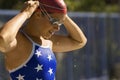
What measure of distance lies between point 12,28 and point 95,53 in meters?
9.78

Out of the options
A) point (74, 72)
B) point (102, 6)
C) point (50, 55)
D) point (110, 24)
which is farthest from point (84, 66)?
point (50, 55)

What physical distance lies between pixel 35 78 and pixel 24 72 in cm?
10

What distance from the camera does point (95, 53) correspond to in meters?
13.5

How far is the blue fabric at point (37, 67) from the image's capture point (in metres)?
4.11

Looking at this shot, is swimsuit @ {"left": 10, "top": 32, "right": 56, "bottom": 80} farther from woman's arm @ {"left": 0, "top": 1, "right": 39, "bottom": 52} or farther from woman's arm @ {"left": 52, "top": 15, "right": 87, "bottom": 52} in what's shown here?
woman's arm @ {"left": 52, "top": 15, "right": 87, "bottom": 52}

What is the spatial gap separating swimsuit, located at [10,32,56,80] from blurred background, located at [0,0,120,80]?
22.1 feet

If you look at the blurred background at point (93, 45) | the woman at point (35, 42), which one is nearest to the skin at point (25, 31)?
the woman at point (35, 42)

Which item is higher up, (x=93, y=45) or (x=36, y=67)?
(x=36, y=67)

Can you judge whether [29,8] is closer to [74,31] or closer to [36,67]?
[36,67]

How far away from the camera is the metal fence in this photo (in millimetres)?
12146

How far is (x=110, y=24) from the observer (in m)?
14.5

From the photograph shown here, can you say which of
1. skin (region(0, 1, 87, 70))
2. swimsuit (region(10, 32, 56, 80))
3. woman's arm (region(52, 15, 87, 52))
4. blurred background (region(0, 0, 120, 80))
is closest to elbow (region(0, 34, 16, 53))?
skin (region(0, 1, 87, 70))

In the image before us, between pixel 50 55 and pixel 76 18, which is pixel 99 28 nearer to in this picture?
pixel 76 18

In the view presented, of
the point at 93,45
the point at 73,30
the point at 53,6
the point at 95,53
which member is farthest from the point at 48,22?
the point at 95,53
